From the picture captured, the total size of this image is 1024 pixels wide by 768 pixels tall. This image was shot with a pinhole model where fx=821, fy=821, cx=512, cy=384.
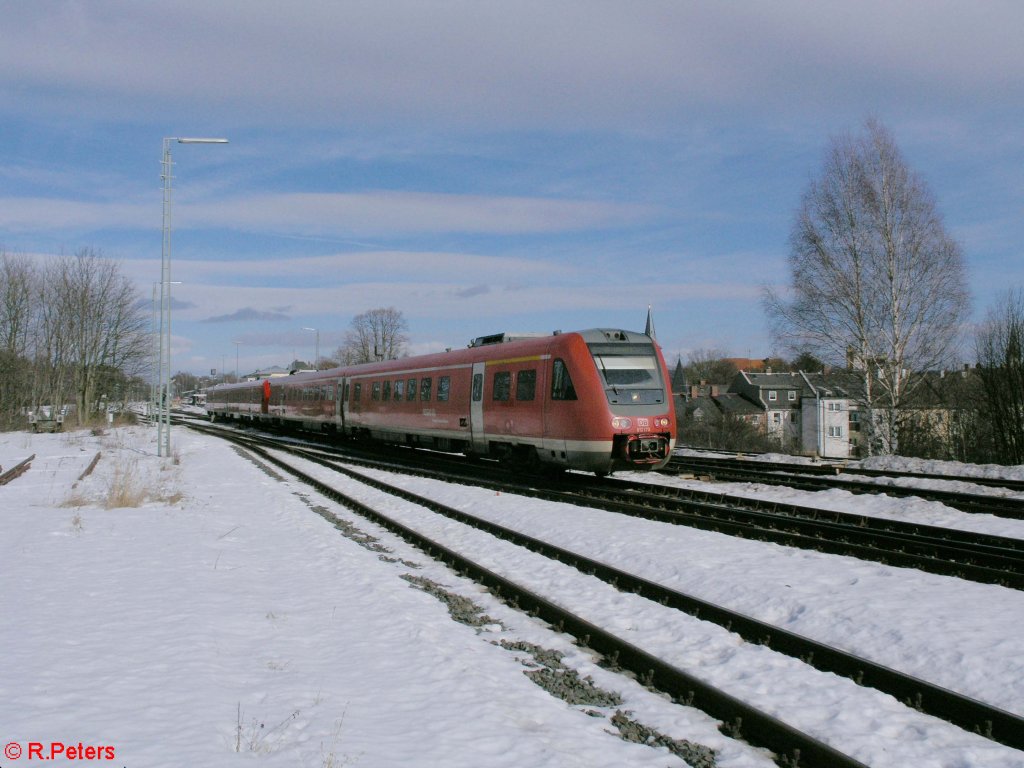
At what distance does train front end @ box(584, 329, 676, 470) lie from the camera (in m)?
14.8

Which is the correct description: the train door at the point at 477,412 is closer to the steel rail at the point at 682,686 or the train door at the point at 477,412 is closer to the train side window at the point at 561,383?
the train side window at the point at 561,383

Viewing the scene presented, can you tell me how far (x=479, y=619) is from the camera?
6.98 metres

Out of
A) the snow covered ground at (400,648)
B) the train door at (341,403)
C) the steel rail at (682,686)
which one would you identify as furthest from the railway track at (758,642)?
the train door at (341,403)

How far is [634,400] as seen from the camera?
15.0m

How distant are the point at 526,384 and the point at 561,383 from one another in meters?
1.54

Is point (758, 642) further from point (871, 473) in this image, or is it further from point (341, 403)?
point (341, 403)

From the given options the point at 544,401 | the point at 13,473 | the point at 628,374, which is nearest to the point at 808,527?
the point at 628,374

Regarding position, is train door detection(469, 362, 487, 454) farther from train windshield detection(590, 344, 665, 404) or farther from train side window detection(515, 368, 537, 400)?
train windshield detection(590, 344, 665, 404)

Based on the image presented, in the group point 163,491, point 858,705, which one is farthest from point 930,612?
point 163,491

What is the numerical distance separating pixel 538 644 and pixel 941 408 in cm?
2855

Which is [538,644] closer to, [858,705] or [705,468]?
[858,705]

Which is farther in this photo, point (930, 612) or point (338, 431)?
point (338, 431)

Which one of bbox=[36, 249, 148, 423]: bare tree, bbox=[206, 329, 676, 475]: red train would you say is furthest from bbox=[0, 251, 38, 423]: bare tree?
bbox=[206, 329, 676, 475]: red train

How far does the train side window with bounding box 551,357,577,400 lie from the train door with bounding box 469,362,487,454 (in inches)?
148
